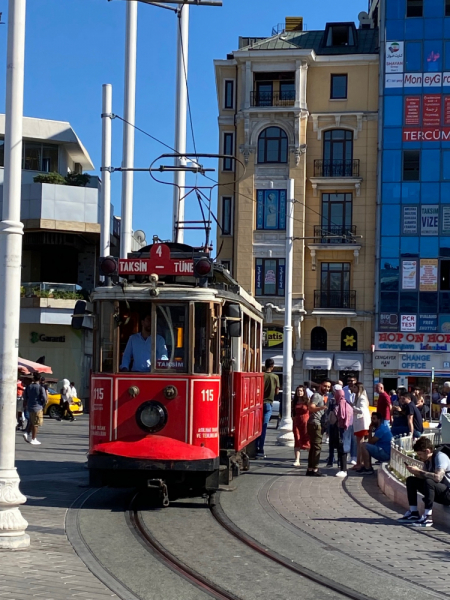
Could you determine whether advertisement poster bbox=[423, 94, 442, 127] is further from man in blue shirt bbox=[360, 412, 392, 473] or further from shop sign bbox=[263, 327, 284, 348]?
man in blue shirt bbox=[360, 412, 392, 473]

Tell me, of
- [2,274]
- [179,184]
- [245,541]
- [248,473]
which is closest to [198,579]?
[245,541]

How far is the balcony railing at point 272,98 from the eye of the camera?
169ft

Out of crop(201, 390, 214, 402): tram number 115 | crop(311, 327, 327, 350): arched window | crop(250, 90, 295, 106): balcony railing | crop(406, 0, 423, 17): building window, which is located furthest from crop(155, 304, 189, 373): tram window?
crop(406, 0, 423, 17): building window

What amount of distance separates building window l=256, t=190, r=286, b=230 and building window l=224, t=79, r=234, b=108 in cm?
527

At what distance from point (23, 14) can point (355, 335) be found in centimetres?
4187

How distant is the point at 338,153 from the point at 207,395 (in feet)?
133

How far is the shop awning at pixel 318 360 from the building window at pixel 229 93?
46.5 feet

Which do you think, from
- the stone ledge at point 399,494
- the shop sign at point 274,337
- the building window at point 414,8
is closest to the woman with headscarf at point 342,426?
the stone ledge at point 399,494

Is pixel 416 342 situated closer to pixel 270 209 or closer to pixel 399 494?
pixel 270 209

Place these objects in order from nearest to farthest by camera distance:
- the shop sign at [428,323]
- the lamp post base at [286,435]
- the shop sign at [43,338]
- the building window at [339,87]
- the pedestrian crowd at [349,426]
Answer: the pedestrian crowd at [349,426] → the lamp post base at [286,435] → the shop sign at [43,338] → the shop sign at [428,323] → the building window at [339,87]

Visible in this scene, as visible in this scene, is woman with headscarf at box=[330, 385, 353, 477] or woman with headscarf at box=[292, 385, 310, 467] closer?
woman with headscarf at box=[330, 385, 353, 477]

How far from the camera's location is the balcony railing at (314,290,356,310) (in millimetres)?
50906

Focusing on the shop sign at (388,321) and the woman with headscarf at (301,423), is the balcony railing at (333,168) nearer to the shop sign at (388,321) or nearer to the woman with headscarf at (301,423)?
the shop sign at (388,321)

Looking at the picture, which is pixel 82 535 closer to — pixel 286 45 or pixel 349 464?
pixel 349 464
